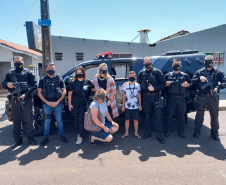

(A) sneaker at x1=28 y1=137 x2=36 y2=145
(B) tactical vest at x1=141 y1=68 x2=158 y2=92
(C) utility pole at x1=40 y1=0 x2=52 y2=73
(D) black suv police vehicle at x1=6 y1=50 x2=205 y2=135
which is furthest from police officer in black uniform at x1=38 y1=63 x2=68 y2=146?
(C) utility pole at x1=40 y1=0 x2=52 y2=73

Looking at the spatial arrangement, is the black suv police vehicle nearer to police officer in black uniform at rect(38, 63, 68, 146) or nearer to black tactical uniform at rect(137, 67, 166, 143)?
police officer in black uniform at rect(38, 63, 68, 146)

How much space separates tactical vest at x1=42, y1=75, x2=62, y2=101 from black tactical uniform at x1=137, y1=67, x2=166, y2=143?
6.01 ft

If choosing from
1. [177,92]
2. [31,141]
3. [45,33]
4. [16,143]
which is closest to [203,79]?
[177,92]

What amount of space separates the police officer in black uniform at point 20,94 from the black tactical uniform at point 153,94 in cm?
241

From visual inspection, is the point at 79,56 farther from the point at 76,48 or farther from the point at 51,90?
the point at 51,90

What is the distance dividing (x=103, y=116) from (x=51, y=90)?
4.05 feet

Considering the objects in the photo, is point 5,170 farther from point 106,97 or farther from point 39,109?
point 106,97

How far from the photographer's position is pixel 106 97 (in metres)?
3.65

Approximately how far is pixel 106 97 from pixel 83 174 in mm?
1573

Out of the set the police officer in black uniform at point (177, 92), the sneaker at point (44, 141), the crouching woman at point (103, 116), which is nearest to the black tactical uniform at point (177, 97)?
the police officer in black uniform at point (177, 92)

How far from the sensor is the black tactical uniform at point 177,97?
3.79 m

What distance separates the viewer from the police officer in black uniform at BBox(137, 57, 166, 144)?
372 centimetres

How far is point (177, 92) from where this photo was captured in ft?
12.5

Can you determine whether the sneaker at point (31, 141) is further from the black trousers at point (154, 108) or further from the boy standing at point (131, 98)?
the black trousers at point (154, 108)
